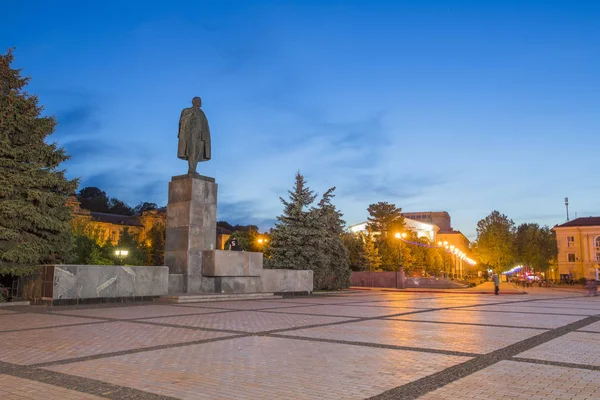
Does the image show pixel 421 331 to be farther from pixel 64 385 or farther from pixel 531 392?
pixel 64 385

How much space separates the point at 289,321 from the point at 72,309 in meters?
6.54

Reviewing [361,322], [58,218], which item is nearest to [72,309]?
[58,218]

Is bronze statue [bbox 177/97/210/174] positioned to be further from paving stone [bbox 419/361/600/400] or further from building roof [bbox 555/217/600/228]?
building roof [bbox 555/217/600/228]

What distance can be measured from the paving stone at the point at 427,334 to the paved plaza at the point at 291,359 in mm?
23

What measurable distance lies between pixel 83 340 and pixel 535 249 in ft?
267

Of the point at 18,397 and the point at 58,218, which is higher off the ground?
the point at 58,218

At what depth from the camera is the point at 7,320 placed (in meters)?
11.4

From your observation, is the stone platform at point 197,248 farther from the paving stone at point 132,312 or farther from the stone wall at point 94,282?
the paving stone at point 132,312

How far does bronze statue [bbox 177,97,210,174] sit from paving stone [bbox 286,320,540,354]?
36.8 feet

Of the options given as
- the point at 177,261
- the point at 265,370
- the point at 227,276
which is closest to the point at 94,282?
the point at 177,261

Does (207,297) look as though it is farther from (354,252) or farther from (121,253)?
(354,252)

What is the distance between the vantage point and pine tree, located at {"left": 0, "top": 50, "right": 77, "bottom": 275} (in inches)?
635

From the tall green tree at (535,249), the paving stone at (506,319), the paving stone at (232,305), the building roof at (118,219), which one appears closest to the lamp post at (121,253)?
the paving stone at (232,305)

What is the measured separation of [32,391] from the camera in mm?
5098
